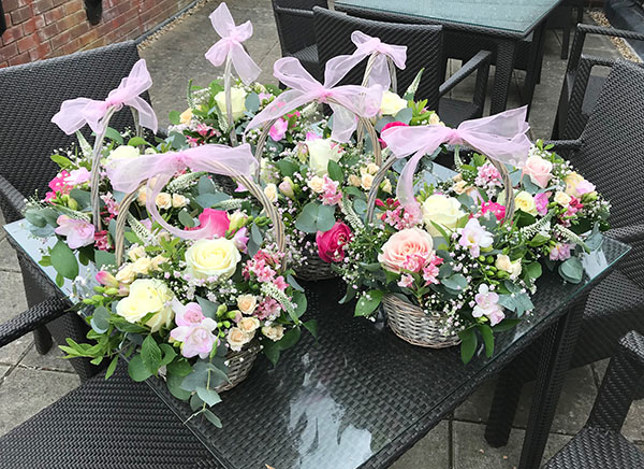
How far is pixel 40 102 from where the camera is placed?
6.17 feet

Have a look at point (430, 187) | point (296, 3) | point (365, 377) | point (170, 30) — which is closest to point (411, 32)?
point (296, 3)

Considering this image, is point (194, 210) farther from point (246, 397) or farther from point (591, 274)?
point (591, 274)

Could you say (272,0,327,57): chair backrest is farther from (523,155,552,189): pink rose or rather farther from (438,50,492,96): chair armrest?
(523,155,552,189): pink rose

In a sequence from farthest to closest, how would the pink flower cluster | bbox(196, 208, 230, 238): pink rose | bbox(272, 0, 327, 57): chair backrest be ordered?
bbox(272, 0, 327, 57): chair backrest < bbox(196, 208, 230, 238): pink rose < the pink flower cluster

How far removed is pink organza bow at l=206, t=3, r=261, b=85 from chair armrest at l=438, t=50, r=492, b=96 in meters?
1.20

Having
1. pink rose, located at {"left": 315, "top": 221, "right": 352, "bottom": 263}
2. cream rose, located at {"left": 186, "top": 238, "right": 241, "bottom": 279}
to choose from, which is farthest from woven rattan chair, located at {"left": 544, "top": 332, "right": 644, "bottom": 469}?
cream rose, located at {"left": 186, "top": 238, "right": 241, "bottom": 279}

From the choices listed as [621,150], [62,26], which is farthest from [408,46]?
[62,26]

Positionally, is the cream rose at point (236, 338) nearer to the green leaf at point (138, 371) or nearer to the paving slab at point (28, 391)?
the green leaf at point (138, 371)

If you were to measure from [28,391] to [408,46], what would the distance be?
1890 mm

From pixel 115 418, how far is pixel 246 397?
483 mm

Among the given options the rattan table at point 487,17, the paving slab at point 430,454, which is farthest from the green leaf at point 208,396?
the rattan table at point 487,17

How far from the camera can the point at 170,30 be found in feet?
17.1

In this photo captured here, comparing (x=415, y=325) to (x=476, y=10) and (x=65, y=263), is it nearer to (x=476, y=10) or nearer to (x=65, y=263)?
(x=65, y=263)

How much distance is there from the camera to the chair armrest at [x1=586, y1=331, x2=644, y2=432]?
122cm
